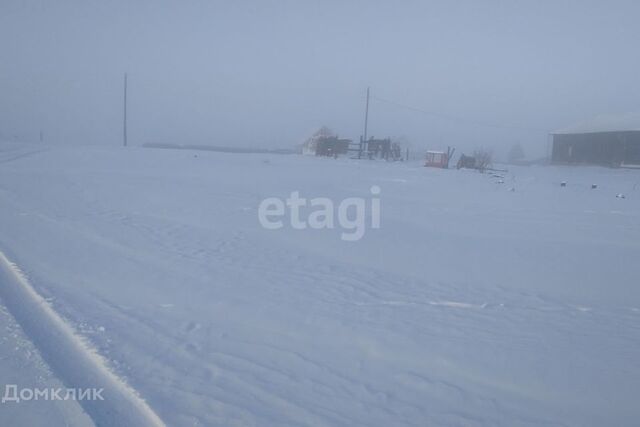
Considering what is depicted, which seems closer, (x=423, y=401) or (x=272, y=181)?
(x=423, y=401)

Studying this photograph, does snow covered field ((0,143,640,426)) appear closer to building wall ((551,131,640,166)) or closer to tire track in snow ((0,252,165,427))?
tire track in snow ((0,252,165,427))

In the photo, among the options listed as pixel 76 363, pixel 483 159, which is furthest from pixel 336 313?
pixel 483 159

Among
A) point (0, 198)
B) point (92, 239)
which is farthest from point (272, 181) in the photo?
point (92, 239)

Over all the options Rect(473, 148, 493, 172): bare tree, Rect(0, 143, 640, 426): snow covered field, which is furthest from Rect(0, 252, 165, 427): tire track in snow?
Rect(473, 148, 493, 172): bare tree

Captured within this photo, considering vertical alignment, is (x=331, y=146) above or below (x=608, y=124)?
below

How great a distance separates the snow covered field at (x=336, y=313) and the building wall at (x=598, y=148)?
27104mm

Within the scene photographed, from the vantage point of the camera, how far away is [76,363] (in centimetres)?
365

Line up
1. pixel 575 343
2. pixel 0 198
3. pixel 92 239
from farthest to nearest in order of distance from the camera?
1. pixel 0 198
2. pixel 92 239
3. pixel 575 343

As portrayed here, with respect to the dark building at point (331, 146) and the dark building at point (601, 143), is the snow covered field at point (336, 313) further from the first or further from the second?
the dark building at point (601, 143)

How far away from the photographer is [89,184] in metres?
15.6

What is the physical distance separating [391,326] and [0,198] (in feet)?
37.6

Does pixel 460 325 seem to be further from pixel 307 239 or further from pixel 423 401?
pixel 307 239

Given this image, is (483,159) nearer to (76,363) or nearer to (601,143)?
(601,143)

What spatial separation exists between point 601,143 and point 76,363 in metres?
41.8
